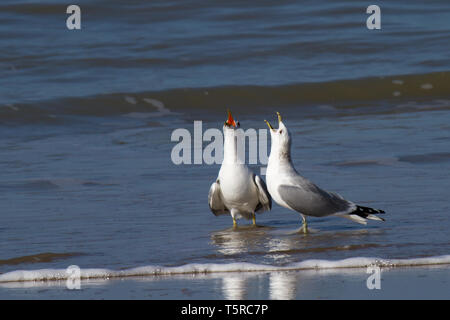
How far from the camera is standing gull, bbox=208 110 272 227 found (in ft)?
20.4

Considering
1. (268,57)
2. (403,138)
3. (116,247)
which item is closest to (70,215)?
(116,247)

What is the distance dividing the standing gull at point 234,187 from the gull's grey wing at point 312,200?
407mm

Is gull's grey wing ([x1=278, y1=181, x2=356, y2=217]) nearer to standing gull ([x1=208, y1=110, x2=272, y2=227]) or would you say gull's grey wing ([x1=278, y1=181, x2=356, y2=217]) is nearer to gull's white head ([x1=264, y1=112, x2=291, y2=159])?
gull's white head ([x1=264, y1=112, x2=291, y2=159])

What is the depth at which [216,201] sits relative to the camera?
20.7ft

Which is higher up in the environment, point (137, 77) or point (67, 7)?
point (67, 7)

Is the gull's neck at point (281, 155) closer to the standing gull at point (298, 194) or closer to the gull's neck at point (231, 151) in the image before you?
the standing gull at point (298, 194)

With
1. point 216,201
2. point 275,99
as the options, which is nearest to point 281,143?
point 216,201

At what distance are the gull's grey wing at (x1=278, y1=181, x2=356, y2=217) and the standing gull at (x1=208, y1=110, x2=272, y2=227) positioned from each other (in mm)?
407

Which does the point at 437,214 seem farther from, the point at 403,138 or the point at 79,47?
the point at 79,47

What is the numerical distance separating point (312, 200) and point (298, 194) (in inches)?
4.1

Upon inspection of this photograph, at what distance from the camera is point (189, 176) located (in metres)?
7.84

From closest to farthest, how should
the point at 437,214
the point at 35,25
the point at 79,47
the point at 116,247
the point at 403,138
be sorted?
the point at 116,247
the point at 437,214
the point at 403,138
the point at 79,47
the point at 35,25

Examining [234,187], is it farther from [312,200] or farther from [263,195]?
[312,200]

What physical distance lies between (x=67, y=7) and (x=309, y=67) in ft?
17.4
